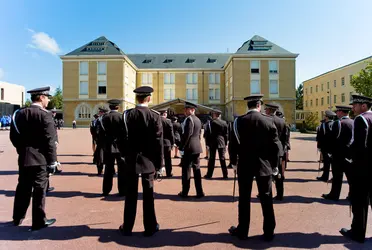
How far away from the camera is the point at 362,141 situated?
398 centimetres

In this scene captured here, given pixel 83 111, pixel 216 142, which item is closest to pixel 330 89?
pixel 83 111

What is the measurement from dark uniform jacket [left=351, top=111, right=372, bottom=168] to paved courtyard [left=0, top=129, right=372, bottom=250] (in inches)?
46.4

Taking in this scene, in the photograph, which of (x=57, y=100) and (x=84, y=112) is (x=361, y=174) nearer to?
(x=84, y=112)

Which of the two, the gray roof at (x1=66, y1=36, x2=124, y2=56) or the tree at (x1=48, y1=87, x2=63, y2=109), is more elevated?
the gray roof at (x1=66, y1=36, x2=124, y2=56)

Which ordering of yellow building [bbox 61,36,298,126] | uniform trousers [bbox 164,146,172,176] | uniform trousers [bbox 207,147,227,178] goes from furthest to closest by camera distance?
yellow building [bbox 61,36,298,126] → uniform trousers [bbox 164,146,172,176] → uniform trousers [bbox 207,147,227,178]

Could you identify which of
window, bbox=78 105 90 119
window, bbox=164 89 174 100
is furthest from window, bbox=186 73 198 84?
window, bbox=78 105 90 119

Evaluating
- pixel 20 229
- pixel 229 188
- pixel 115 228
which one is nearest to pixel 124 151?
pixel 115 228

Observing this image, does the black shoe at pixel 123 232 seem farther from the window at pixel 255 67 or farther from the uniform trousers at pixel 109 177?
the window at pixel 255 67

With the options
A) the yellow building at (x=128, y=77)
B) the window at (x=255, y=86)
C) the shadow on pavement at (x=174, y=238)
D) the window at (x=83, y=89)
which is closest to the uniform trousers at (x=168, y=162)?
the shadow on pavement at (x=174, y=238)

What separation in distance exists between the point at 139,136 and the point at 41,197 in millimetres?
1908

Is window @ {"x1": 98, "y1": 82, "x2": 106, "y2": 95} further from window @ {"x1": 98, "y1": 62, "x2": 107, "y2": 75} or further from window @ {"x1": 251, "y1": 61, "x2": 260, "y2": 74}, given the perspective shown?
window @ {"x1": 251, "y1": 61, "x2": 260, "y2": 74}

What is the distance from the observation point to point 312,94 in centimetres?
6562

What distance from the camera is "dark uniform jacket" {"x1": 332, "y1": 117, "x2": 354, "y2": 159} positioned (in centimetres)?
574

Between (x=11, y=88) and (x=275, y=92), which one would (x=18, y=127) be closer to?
(x=275, y=92)
